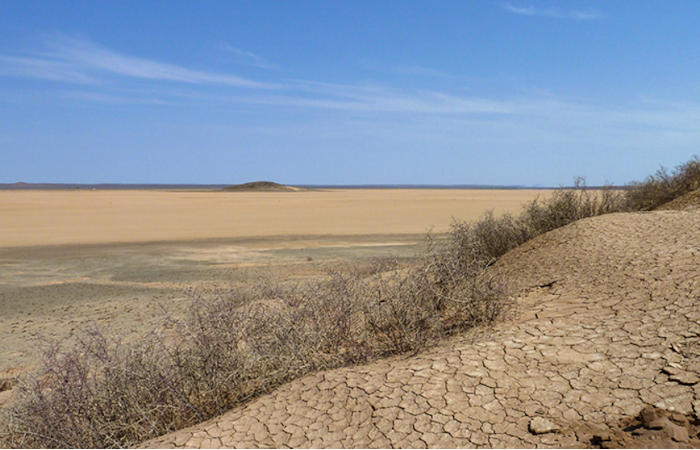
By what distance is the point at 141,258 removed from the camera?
13273mm

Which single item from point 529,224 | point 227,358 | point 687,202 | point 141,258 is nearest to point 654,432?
point 227,358

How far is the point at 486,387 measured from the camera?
10.9 feet

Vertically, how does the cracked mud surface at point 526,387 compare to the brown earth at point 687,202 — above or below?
below

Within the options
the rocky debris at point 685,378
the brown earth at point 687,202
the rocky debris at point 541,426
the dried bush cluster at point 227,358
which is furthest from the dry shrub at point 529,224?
the rocky debris at point 541,426

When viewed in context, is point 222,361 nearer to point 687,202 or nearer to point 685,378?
point 685,378

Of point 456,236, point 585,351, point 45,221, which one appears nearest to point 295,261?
point 456,236

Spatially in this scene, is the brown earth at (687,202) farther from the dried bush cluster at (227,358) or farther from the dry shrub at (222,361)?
the dry shrub at (222,361)

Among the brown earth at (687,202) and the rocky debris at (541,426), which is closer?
the rocky debris at (541,426)

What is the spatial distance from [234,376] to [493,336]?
77.4 inches

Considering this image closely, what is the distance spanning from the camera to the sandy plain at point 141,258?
7781 millimetres

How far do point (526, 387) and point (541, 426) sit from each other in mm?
383

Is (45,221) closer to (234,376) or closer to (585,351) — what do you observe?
(234,376)

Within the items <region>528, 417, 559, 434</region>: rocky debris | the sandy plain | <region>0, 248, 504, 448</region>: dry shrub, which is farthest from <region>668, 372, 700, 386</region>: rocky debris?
the sandy plain

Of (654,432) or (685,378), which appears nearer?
(654,432)
